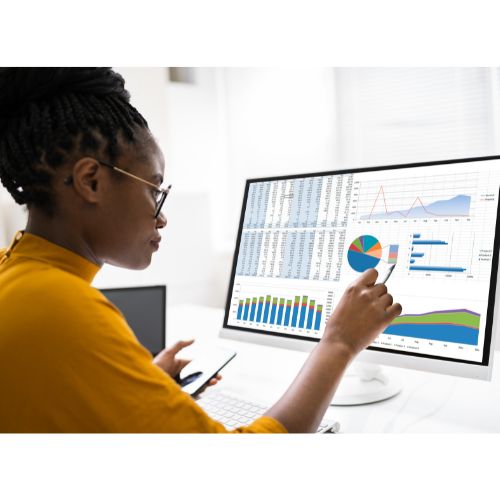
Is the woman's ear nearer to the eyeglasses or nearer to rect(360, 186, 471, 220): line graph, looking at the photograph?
the eyeglasses

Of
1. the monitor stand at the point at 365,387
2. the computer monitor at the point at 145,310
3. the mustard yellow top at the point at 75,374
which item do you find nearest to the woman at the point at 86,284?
the mustard yellow top at the point at 75,374

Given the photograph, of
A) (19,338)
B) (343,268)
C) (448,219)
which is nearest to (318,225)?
(343,268)

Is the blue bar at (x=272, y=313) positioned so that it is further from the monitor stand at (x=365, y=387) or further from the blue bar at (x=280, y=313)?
the monitor stand at (x=365, y=387)

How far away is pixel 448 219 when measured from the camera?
870 mm

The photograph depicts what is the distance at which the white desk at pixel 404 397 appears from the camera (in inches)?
33.1

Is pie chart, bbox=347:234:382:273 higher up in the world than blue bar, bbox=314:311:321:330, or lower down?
higher up

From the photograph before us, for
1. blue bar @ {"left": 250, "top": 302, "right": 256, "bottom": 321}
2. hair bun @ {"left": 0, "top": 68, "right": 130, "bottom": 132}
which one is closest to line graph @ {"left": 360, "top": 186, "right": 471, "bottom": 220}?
blue bar @ {"left": 250, "top": 302, "right": 256, "bottom": 321}

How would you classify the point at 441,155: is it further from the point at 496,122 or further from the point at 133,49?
the point at 133,49

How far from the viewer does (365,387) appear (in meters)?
1.00

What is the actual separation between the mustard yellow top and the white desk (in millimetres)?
411

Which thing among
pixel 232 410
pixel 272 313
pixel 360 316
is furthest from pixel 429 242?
pixel 232 410

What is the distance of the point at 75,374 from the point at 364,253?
1.90 ft

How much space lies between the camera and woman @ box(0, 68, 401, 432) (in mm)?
529

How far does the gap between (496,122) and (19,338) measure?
2380mm
